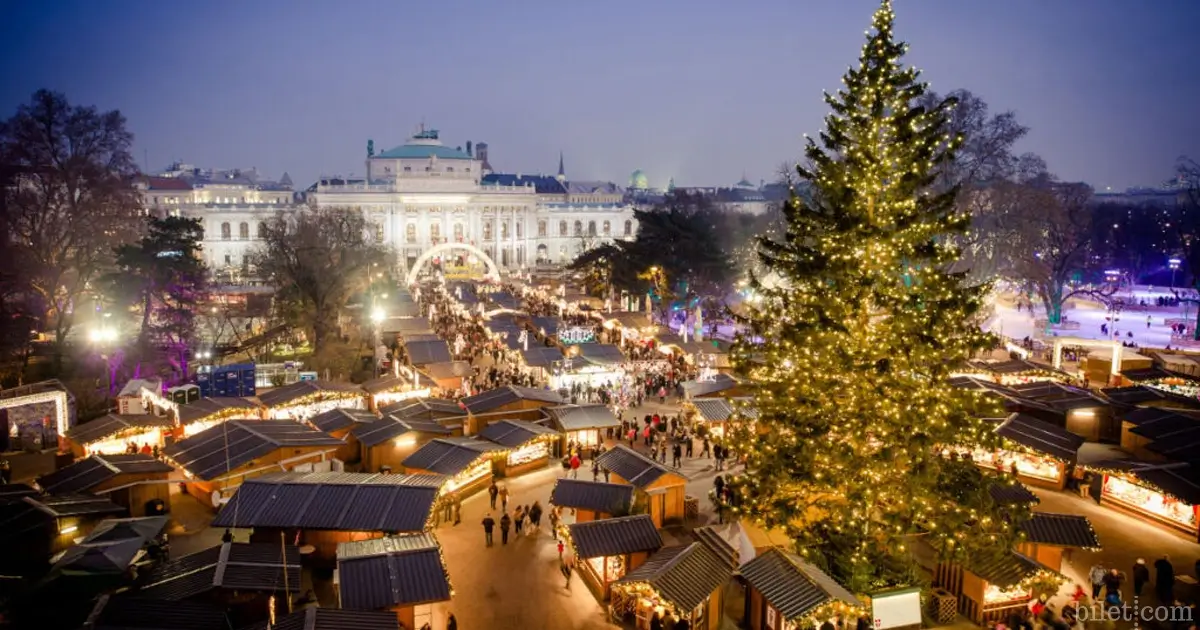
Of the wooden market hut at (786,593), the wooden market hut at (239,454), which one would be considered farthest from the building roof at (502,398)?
the wooden market hut at (786,593)

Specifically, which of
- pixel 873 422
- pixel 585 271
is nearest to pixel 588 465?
pixel 873 422

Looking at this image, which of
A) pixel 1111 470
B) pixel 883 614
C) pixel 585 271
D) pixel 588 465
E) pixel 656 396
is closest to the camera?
pixel 883 614

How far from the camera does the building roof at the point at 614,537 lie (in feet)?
34.9

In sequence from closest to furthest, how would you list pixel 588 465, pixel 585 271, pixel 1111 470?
pixel 1111 470 → pixel 588 465 → pixel 585 271

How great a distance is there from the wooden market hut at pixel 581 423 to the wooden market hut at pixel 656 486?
350 centimetres

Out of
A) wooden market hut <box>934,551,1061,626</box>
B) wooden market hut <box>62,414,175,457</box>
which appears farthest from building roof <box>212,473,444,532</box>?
wooden market hut <box>934,551,1061,626</box>

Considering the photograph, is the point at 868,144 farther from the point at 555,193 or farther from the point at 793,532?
the point at 555,193

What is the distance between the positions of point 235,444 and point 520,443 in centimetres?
565

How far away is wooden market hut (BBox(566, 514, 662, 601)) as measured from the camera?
35.0 ft

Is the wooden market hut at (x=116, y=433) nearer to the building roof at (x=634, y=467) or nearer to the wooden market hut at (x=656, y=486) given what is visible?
the building roof at (x=634, y=467)

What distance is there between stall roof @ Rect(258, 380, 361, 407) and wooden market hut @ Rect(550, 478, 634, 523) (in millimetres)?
9811

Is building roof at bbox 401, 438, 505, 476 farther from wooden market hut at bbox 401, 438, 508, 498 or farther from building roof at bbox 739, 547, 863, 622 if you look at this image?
building roof at bbox 739, 547, 863, 622

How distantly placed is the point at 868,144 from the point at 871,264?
5.07 ft

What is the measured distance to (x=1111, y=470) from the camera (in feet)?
44.8
